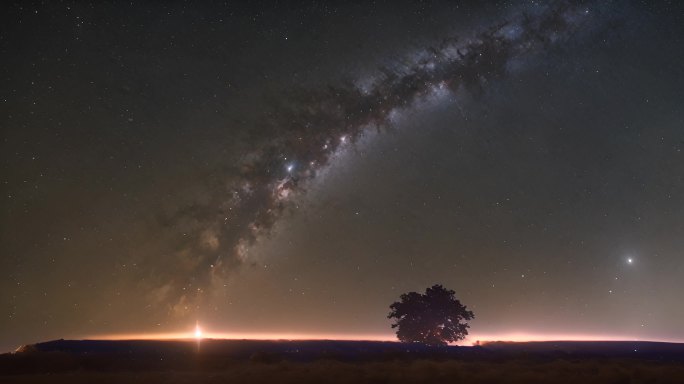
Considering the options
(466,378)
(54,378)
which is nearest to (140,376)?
(54,378)

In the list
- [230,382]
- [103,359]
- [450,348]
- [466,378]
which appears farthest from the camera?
[450,348]

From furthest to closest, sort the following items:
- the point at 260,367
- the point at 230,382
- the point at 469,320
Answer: the point at 469,320 → the point at 260,367 → the point at 230,382

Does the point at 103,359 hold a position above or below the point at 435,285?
below

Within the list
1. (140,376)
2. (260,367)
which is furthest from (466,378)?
(140,376)

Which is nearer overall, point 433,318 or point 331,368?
point 331,368

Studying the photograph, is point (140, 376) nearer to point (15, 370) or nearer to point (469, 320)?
point (15, 370)

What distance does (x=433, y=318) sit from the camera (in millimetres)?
53156

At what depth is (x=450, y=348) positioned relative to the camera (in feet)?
120

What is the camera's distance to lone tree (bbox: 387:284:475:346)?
52938 millimetres

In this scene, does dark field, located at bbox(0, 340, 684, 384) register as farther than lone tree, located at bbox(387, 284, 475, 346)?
No

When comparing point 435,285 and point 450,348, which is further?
point 435,285

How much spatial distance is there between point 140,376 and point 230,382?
5.72 meters

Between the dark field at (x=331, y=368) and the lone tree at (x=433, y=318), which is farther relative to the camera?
the lone tree at (x=433, y=318)

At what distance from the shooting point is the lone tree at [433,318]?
5294 centimetres
